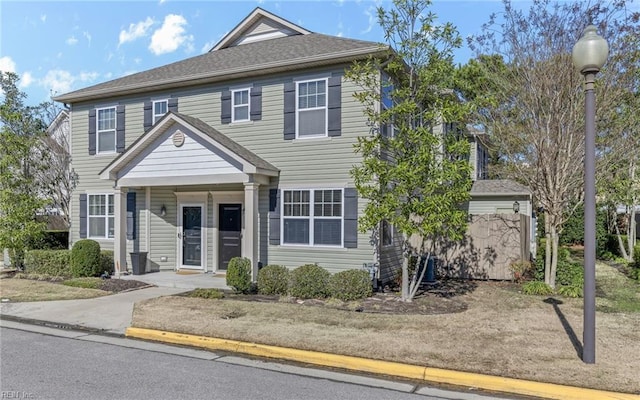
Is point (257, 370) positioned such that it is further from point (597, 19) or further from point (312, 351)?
point (597, 19)

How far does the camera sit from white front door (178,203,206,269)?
13672mm

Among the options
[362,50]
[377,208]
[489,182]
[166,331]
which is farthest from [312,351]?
[489,182]

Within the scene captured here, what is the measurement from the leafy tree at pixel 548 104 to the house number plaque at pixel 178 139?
7.19 m

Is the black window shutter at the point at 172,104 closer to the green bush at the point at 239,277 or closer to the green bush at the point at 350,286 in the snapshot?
the green bush at the point at 239,277

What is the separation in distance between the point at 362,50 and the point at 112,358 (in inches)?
323

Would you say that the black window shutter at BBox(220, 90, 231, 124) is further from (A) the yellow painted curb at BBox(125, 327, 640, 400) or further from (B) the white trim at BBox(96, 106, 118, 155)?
(A) the yellow painted curb at BBox(125, 327, 640, 400)

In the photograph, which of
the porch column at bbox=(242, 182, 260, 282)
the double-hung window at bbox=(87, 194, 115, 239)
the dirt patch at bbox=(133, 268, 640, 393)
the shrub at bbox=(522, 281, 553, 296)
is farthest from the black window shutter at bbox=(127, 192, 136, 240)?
the shrub at bbox=(522, 281, 553, 296)

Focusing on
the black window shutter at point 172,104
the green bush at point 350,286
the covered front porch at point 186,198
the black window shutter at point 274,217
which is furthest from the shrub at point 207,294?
the black window shutter at point 172,104

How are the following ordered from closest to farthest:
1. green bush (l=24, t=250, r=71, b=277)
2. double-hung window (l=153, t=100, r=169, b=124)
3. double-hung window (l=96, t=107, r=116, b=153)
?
green bush (l=24, t=250, r=71, b=277)
double-hung window (l=153, t=100, r=169, b=124)
double-hung window (l=96, t=107, r=116, b=153)

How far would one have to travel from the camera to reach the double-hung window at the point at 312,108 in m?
11.5

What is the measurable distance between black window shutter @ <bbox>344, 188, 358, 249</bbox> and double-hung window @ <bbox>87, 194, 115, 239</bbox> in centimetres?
790

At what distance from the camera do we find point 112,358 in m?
6.07

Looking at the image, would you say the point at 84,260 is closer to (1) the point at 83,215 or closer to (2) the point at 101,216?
(2) the point at 101,216

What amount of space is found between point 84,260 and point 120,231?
1.24m
